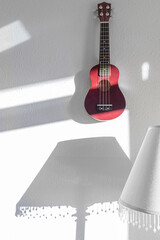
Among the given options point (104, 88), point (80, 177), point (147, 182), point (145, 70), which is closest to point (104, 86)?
point (104, 88)

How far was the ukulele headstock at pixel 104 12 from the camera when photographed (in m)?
1.68

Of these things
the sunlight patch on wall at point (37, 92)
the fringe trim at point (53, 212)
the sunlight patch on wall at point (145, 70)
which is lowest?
the fringe trim at point (53, 212)

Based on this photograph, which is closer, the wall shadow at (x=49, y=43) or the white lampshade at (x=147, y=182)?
the white lampshade at (x=147, y=182)

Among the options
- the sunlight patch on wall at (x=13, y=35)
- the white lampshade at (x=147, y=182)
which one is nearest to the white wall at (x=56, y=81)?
the sunlight patch on wall at (x=13, y=35)

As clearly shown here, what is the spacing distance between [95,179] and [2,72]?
776 mm

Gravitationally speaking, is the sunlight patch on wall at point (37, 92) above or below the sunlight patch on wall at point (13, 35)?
below

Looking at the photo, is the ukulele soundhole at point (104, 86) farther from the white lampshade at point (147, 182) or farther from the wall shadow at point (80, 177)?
the white lampshade at point (147, 182)

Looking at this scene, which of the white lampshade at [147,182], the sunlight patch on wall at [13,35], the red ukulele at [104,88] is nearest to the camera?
the white lampshade at [147,182]

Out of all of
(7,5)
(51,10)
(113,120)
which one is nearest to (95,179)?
(113,120)

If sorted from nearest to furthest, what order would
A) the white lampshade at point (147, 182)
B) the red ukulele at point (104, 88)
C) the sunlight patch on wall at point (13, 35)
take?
Answer: 1. the white lampshade at point (147, 182)
2. the red ukulele at point (104, 88)
3. the sunlight patch on wall at point (13, 35)

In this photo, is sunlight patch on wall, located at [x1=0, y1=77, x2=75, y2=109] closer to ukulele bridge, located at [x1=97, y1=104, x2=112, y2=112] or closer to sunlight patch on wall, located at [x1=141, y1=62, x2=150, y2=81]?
ukulele bridge, located at [x1=97, y1=104, x2=112, y2=112]

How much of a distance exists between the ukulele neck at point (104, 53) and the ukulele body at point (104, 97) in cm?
2

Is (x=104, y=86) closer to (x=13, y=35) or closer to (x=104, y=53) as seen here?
(x=104, y=53)

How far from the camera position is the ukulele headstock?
168cm
